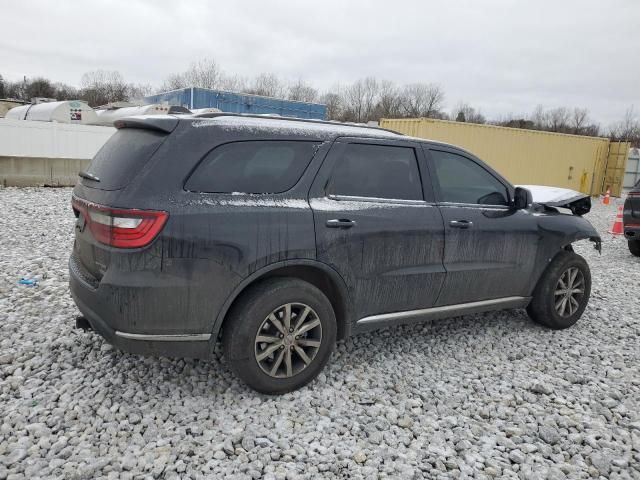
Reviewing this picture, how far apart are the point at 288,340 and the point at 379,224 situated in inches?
39.6

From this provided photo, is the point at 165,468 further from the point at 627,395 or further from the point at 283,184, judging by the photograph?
the point at 627,395

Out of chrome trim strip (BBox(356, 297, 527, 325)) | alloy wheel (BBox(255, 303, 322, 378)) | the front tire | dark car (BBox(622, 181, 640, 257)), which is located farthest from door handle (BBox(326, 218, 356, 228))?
dark car (BBox(622, 181, 640, 257))

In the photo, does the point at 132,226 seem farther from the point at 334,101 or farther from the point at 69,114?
the point at 334,101

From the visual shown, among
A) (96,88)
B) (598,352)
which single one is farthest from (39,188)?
(96,88)

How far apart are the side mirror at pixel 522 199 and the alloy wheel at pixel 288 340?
2179 millimetres

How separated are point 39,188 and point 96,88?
55272 mm

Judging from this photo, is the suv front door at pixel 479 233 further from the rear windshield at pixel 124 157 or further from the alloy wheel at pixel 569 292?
the rear windshield at pixel 124 157

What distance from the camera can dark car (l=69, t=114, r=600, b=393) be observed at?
2.81 m

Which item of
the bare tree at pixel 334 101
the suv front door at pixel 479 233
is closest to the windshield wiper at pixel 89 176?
the suv front door at pixel 479 233

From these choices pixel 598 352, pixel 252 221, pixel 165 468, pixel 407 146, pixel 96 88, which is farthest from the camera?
pixel 96 88

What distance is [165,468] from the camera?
2.56 meters

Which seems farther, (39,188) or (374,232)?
(39,188)

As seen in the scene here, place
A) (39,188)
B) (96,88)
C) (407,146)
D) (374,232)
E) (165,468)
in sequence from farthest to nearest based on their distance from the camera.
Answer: (96,88) → (39,188) → (407,146) → (374,232) → (165,468)

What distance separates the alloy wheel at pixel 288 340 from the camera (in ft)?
10.3
